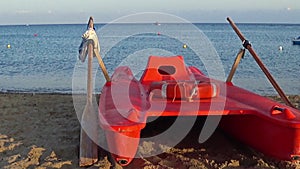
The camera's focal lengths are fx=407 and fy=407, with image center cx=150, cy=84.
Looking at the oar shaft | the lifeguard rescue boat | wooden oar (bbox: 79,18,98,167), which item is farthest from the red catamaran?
wooden oar (bbox: 79,18,98,167)

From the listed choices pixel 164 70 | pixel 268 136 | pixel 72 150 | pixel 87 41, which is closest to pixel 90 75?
pixel 87 41

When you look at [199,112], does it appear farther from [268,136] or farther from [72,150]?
[72,150]

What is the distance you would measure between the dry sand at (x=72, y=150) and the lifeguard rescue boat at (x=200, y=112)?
0.83 feet

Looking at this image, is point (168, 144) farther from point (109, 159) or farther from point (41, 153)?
point (41, 153)

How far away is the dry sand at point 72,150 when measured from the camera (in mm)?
5242

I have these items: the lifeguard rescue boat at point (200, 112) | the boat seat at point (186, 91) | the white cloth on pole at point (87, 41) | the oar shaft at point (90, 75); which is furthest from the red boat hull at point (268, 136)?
the white cloth on pole at point (87, 41)

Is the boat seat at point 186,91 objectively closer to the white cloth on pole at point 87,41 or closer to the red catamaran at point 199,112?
the red catamaran at point 199,112

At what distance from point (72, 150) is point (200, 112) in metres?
1.96

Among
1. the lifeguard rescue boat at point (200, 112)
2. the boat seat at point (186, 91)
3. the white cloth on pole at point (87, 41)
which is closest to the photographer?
the lifeguard rescue boat at point (200, 112)

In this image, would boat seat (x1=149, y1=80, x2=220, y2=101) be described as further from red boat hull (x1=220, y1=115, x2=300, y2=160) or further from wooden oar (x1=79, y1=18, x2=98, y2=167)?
wooden oar (x1=79, y1=18, x2=98, y2=167)

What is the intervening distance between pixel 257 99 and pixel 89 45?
9.36ft

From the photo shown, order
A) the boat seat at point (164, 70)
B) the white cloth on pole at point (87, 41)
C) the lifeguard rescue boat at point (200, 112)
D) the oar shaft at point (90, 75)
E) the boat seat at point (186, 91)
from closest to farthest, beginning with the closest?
the lifeguard rescue boat at point (200, 112) → the boat seat at point (186, 91) → the oar shaft at point (90, 75) → the white cloth on pole at point (87, 41) → the boat seat at point (164, 70)

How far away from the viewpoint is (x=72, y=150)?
5.77 meters

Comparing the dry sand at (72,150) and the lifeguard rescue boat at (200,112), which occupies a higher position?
the lifeguard rescue boat at (200,112)
